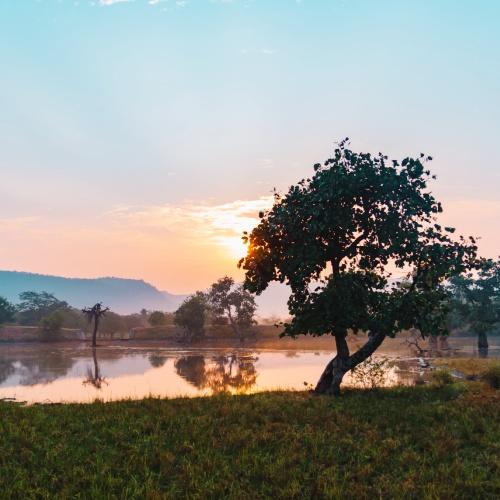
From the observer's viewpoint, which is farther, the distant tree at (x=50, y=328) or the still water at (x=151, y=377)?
the distant tree at (x=50, y=328)

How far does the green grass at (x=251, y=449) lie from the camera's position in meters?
13.1

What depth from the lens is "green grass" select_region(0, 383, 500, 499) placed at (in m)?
13.1

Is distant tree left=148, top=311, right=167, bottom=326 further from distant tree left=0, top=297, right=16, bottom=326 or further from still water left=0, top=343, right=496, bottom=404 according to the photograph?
still water left=0, top=343, right=496, bottom=404

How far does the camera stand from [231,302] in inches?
4112

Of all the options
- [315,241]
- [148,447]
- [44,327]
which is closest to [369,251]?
[315,241]

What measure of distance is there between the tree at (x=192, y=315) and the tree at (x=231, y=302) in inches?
112

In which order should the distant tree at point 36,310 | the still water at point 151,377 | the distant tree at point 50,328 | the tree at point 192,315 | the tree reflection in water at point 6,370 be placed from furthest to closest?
the distant tree at point 36,310 → the tree at point 192,315 → the distant tree at point 50,328 → the tree reflection in water at point 6,370 → the still water at point 151,377

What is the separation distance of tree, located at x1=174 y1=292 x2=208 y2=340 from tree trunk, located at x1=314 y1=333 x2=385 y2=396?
78.5 m

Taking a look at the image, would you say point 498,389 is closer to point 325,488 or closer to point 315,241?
point 315,241

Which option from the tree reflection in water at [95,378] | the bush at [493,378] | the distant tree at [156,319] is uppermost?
the bush at [493,378]

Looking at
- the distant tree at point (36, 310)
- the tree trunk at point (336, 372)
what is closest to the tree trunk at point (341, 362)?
the tree trunk at point (336, 372)

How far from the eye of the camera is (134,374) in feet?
153

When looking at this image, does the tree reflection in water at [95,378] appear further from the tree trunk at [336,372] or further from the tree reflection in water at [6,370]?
the tree trunk at [336,372]

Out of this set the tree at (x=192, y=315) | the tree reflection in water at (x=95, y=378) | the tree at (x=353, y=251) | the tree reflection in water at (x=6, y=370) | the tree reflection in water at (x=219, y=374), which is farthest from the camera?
the tree at (x=192, y=315)
